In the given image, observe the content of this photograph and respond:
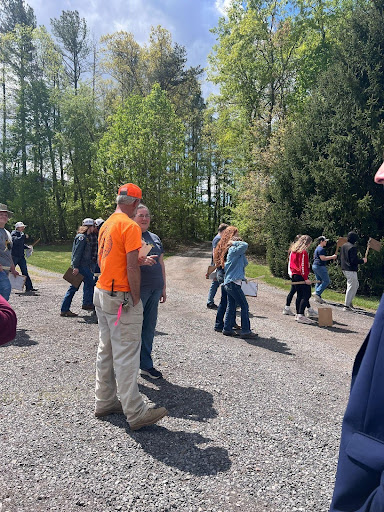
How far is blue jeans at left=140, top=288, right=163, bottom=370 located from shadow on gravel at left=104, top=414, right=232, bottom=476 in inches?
47.6

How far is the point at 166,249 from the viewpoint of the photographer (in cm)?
3183

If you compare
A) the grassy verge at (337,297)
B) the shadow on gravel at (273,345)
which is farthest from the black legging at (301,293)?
the shadow on gravel at (273,345)

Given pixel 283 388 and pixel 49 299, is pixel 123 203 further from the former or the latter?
pixel 49 299

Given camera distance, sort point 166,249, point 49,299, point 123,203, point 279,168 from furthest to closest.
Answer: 1. point 166,249
2. point 279,168
3. point 49,299
4. point 123,203

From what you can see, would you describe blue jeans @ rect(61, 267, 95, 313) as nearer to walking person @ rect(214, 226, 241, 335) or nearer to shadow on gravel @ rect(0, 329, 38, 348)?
shadow on gravel @ rect(0, 329, 38, 348)

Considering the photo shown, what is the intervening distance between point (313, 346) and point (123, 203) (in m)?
5.07

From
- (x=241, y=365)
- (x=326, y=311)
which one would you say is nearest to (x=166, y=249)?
(x=326, y=311)

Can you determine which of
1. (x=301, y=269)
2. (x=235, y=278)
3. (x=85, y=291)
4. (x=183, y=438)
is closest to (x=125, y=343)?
(x=183, y=438)

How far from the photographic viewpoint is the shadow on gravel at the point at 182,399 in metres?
4.16

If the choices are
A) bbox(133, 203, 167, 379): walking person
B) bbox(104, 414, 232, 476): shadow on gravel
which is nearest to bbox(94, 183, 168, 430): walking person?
bbox(104, 414, 232, 476): shadow on gravel

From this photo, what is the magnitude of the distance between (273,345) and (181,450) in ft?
13.0

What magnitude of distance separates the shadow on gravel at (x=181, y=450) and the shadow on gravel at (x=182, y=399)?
1.28 feet

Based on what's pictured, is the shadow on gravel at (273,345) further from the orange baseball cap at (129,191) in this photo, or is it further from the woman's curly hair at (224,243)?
the orange baseball cap at (129,191)

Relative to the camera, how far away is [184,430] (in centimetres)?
382
